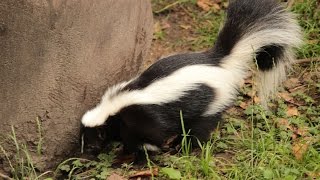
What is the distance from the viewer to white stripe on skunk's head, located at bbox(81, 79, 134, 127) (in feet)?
13.2

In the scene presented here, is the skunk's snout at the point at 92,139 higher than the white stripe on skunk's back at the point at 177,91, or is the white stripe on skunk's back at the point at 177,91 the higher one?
the white stripe on skunk's back at the point at 177,91

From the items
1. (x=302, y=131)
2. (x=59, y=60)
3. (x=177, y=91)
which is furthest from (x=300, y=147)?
(x=59, y=60)

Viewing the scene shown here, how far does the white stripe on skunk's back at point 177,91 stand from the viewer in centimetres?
384

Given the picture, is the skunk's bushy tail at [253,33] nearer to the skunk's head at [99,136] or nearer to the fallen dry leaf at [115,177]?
the skunk's head at [99,136]

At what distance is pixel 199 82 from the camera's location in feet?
12.7

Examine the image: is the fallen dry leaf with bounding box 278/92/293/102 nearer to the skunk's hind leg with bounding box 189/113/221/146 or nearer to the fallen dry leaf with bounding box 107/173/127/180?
the skunk's hind leg with bounding box 189/113/221/146

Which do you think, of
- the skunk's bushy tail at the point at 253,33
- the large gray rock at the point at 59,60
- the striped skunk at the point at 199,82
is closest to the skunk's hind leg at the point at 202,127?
the striped skunk at the point at 199,82

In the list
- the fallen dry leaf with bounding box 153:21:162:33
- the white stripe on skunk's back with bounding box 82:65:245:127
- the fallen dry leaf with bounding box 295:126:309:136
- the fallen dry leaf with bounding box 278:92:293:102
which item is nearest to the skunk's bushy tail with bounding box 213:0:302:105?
the white stripe on skunk's back with bounding box 82:65:245:127

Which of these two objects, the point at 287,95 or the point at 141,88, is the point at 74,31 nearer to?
the point at 141,88

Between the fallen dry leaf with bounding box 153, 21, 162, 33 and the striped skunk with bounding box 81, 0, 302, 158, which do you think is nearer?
the striped skunk with bounding box 81, 0, 302, 158

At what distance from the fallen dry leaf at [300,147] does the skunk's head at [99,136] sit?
4.31ft

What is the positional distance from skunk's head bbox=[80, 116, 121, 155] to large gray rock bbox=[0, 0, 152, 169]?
0.09 metres

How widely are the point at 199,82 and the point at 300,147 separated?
A: 86 centimetres

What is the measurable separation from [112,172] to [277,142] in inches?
49.3
